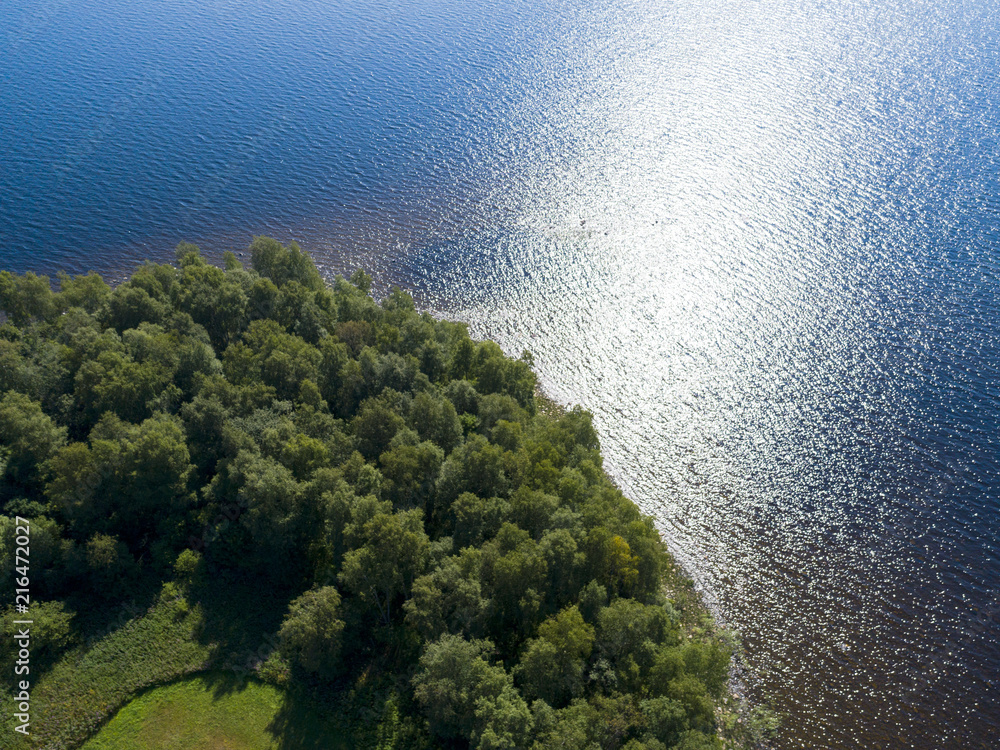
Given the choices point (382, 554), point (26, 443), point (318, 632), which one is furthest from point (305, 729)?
point (26, 443)

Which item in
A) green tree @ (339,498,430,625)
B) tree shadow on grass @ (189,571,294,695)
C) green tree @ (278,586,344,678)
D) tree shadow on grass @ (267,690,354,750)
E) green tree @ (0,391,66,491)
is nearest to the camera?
tree shadow on grass @ (267,690,354,750)

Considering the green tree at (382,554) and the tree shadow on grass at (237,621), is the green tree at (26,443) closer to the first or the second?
the tree shadow on grass at (237,621)

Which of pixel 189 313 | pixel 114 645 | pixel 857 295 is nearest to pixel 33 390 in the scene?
pixel 189 313

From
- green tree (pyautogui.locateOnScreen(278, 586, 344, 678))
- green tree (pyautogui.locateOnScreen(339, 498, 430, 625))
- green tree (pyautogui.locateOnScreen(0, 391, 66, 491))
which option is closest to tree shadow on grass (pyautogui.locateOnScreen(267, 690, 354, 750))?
green tree (pyautogui.locateOnScreen(278, 586, 344, 678))

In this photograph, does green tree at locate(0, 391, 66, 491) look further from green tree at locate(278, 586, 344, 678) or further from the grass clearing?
green tree at locate(278, 586, 344, 678)

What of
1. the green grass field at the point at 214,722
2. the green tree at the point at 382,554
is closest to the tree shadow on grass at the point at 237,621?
the green grass field at the point at 214,722

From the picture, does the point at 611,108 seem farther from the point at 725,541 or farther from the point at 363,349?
the point at 725,541
